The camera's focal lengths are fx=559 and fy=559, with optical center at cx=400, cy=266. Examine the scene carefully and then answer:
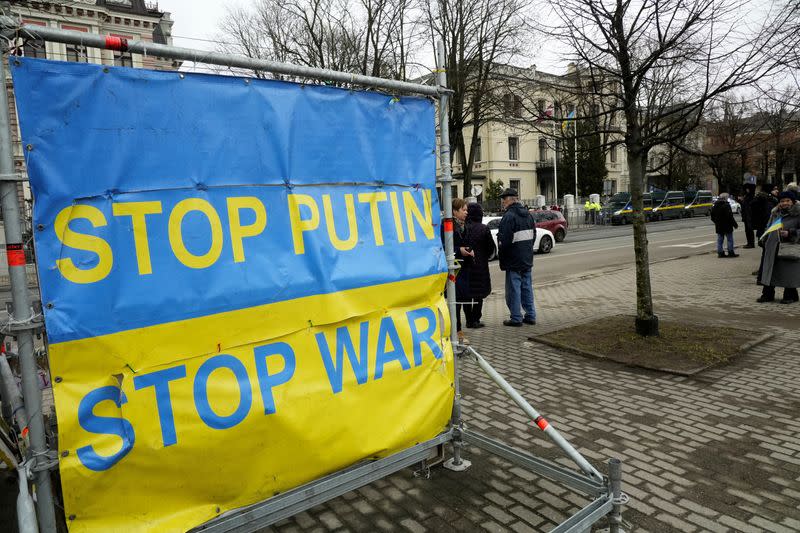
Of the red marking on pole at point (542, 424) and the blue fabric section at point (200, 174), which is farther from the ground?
the blue fabric section at point (200, 174)

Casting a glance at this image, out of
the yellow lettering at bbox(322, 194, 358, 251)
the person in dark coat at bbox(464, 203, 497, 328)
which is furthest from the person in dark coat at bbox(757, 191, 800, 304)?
the yellow lettering at bbox(322, 194, 358, 251)

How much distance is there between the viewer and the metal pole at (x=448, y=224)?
3518 mm

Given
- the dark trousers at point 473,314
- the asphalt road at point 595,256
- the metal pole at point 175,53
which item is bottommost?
the asphalt road at point 595,256

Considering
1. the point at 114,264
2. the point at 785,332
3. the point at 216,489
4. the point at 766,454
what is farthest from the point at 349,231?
the point at 785,332

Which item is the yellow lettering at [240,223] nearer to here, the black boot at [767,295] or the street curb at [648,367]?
the street curb at [648,367]

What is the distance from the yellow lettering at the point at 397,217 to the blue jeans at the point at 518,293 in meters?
5.14

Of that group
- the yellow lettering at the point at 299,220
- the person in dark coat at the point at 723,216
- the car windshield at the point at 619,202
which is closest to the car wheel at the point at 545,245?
the person in dark coat at the point at 723,216

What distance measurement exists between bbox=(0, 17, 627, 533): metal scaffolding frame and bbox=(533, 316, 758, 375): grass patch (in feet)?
10.2

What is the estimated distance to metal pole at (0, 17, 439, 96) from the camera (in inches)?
86.0

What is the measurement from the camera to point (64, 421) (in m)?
2.22

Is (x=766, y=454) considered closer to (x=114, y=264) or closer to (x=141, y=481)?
(x=141, y=481)

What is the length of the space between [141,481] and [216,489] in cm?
34

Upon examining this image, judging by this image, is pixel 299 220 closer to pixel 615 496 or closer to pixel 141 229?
pixel 141 229

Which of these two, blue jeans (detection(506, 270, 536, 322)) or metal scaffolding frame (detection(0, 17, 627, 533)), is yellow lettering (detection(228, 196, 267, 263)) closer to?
metal scaffolding frame (detection(0, 17, 627, 533))
